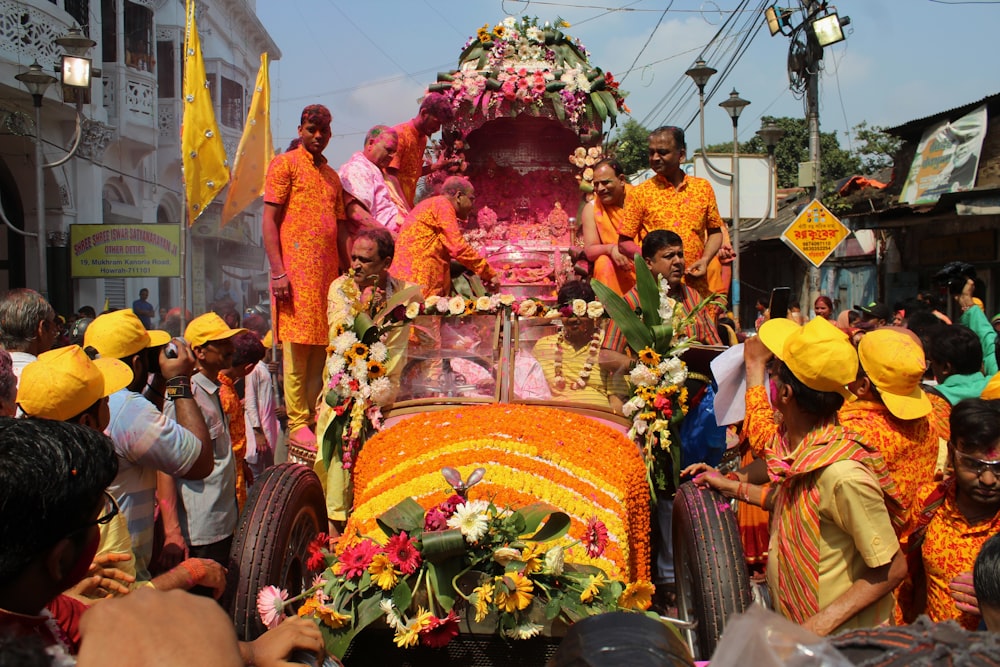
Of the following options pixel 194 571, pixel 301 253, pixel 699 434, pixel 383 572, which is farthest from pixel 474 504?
pixel 301 253

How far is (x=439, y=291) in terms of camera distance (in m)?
6.63

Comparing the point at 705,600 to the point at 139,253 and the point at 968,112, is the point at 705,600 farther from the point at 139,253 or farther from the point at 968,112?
the point at 968,112

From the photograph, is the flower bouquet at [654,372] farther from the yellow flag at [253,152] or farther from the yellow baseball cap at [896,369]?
the yellow flag at [253,152]

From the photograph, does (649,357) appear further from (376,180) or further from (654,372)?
(376,180)

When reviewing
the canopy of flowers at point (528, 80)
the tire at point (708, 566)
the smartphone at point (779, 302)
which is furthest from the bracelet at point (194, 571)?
the canopy of flowers at point (528, 80)

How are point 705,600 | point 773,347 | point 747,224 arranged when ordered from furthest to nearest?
point 747,224, point 705,600, point 773,347

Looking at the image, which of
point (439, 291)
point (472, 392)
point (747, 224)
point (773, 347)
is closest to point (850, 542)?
point (773, 347)

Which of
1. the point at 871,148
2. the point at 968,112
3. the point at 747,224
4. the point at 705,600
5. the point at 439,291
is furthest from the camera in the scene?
the point at 871,148

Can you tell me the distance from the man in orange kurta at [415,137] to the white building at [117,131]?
920cm

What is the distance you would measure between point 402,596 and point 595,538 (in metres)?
0.75

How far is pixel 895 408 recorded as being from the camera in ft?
10.9

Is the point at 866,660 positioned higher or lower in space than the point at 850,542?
higher

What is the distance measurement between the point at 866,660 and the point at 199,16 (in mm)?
28929

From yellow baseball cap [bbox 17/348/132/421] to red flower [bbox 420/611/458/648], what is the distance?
1.26 meters
